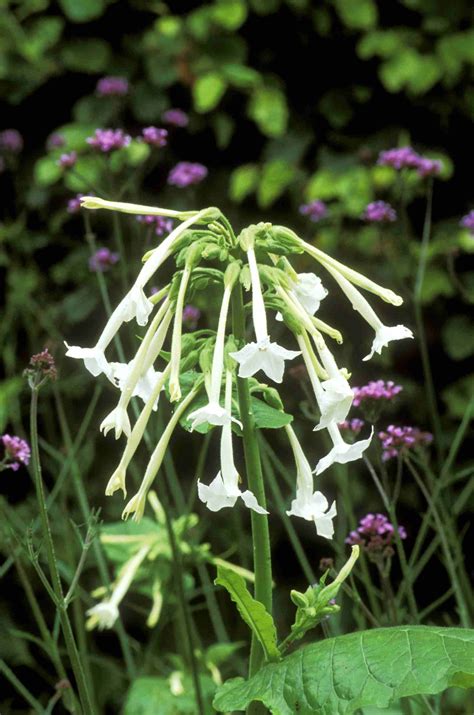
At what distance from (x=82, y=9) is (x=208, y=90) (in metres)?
0.44

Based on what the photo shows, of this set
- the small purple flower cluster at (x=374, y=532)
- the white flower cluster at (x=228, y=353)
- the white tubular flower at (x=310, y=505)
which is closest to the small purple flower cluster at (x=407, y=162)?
the small purple flower cluster at (x=374, y=532)

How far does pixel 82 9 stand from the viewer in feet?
9.27

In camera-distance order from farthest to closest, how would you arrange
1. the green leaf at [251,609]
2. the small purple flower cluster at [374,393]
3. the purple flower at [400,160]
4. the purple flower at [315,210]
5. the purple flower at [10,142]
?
1. the purple flower at [10,142]
2. the purple flower at [315,210]
3. the purple flower at [400,160]
4. the small purple flower cluster at [374,393]
5. the green leaf at [251,609]

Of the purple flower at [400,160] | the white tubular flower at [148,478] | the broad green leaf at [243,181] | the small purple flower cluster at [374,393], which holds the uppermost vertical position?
the white tubular flower at [148,478]

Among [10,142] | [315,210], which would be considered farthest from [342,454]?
[10,142]

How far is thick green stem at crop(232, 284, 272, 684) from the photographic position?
112 centimetres

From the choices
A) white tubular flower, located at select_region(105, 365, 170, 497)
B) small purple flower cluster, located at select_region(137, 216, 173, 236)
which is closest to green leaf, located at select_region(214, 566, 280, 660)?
white tubular flower, located at select_region(105, 365, 170, 497)

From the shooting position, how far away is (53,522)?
240 cm

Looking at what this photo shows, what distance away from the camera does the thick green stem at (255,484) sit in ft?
3.69

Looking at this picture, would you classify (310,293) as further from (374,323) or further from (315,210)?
(315,210)

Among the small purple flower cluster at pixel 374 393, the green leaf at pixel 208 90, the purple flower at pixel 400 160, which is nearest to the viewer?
the small purple flower cluster at pixel 374 393

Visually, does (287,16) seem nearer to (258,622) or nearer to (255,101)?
(255,101)

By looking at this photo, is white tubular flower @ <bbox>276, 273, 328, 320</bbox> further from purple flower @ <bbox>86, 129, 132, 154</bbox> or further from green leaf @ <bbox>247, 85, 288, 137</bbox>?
green leaf @ <bbox>247, 85, 288, 137</bbox>

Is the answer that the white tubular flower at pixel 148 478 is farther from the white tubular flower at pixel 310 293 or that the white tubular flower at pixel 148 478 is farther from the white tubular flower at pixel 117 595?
the white tubular flower at pixel 117 595
